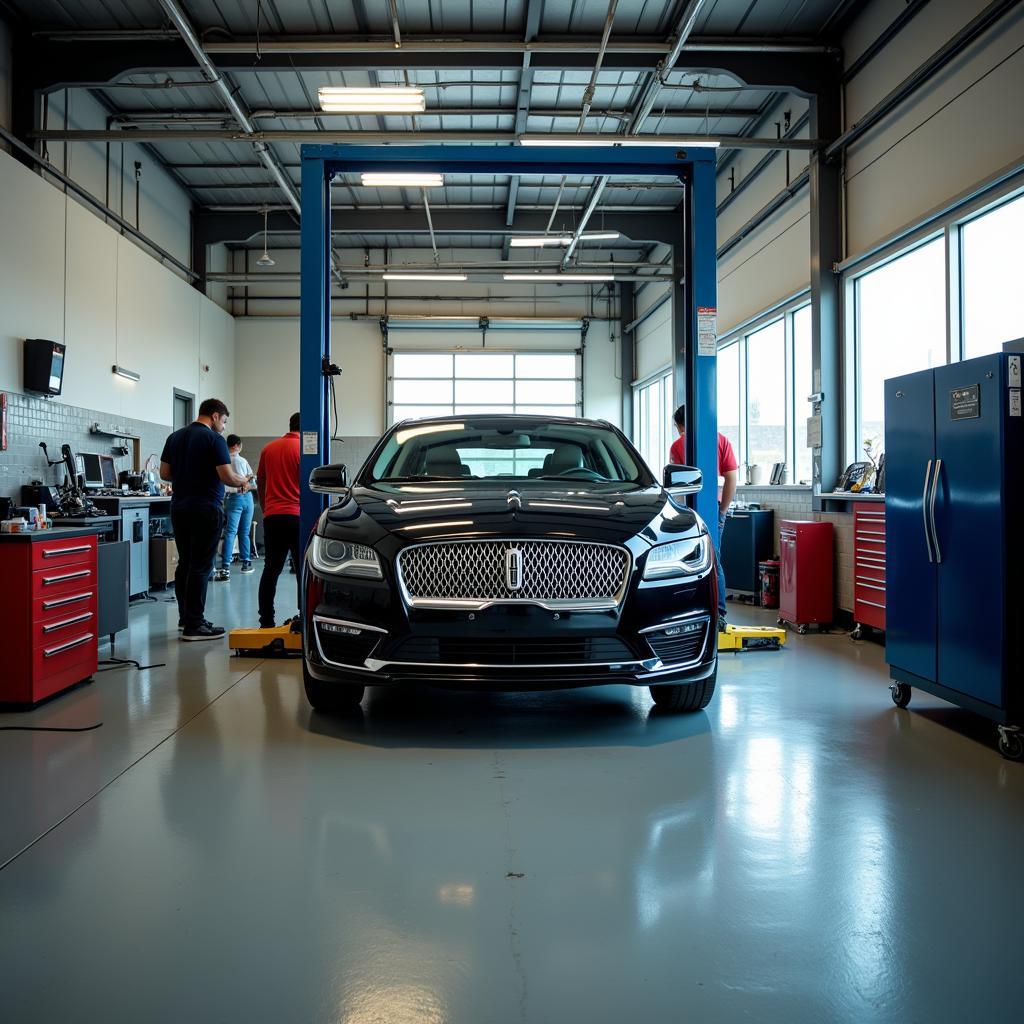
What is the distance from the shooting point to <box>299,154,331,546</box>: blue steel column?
467 centimetres

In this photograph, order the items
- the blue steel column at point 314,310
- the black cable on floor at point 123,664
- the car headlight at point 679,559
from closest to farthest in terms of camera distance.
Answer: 1. the car headlight at point 679,559
2. the black cable on floor at point 123,664
3. the blue steel column at point 314,310

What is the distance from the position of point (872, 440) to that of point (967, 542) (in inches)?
147

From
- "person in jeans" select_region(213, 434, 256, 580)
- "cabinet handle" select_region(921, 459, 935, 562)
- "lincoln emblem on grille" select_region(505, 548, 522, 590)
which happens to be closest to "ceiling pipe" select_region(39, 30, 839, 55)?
"person in jeans" select_region(213, 434, 256, 580)

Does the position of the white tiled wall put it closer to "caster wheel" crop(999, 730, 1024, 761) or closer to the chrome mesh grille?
"caster wheel" crop(999, 730, 1024, 761)

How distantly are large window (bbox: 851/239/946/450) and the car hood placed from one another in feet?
10.2

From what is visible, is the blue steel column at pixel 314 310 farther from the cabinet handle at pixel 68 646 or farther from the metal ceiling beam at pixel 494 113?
the metal ceiling beam at pixel 494 113

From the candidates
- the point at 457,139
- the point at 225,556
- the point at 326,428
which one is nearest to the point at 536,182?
the point at 457,139

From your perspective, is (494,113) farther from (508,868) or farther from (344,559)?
(508,868)

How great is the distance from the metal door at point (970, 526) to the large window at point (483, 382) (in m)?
11.9

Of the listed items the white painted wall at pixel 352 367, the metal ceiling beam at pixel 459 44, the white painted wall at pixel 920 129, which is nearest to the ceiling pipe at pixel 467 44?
the metal ceiling beam at pixel 459 44

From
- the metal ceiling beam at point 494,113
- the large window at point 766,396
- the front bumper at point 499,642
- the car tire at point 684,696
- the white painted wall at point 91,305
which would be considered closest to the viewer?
the front bumper at point 499,642

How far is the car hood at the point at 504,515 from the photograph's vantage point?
2.93 m

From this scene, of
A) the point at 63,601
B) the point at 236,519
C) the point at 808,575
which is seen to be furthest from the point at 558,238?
the point at 63,601

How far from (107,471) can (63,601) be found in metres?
4.63
